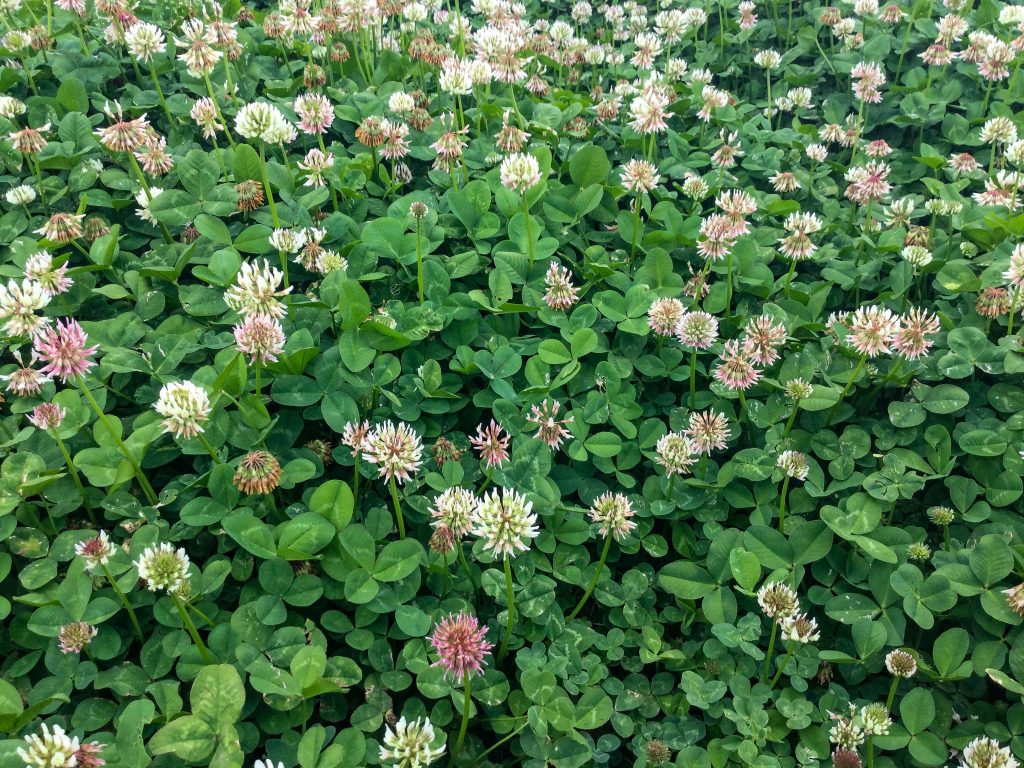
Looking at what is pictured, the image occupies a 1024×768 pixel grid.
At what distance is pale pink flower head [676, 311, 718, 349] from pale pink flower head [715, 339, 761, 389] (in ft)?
0.27

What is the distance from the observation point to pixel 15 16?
4.07 m

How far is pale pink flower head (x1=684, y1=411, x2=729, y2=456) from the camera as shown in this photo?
275 cm

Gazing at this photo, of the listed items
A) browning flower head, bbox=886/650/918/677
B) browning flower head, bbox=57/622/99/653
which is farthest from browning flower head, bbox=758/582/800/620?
browning flower head, bbox=57/622/99/653

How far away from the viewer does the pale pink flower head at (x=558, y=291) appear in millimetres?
3066

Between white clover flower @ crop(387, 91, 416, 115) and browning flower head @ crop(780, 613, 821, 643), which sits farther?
white clover flower @ crop(387, 91, 416, 115)

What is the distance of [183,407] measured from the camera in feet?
7.39

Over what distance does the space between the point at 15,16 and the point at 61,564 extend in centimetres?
308

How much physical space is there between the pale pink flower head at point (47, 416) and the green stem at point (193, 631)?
0.65 metres

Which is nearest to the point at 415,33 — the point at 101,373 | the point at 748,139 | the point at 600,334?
the point at 748,139

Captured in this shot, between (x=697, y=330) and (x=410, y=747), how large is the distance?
1656mm

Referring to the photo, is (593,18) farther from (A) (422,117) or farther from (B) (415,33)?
(A) (422,117)

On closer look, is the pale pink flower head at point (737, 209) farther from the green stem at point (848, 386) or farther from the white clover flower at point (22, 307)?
the white clover flower at point (22, 307)

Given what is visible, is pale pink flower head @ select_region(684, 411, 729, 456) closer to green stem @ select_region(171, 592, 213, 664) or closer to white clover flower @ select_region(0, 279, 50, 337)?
green stem @ select_region(171, 592, 213, 664)

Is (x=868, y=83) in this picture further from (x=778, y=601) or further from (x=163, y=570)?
(x=163, y=570)
